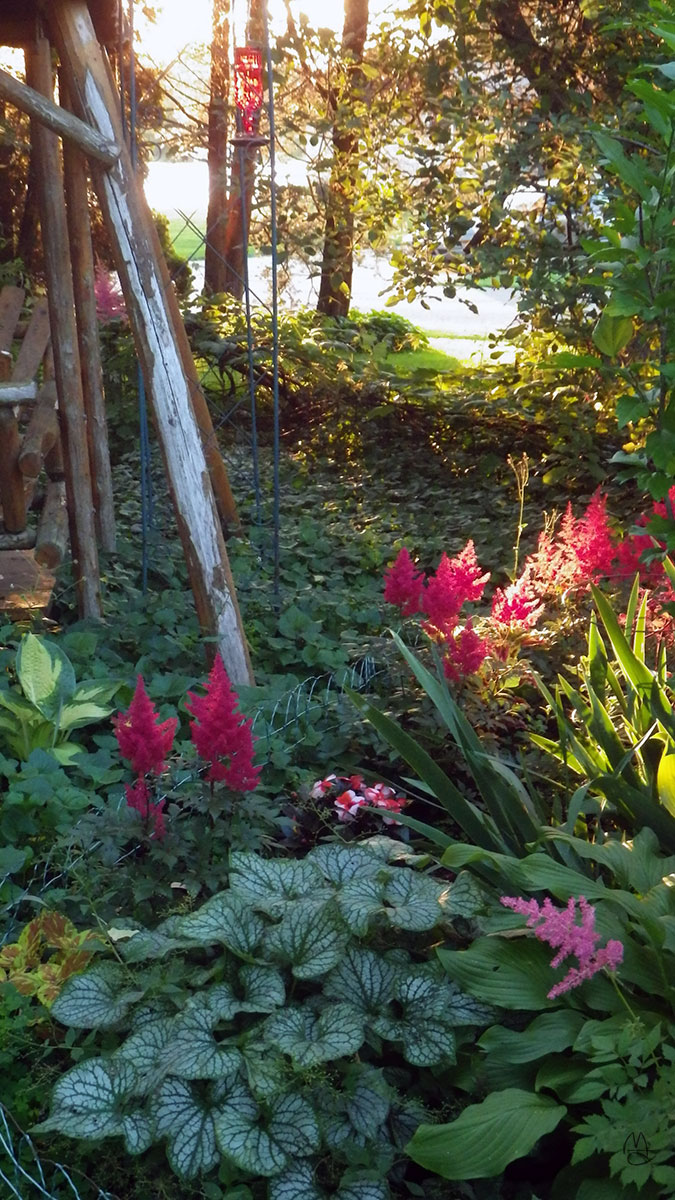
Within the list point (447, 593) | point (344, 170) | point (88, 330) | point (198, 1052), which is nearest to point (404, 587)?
point (447, 593)

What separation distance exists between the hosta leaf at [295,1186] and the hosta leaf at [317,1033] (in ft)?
0.54

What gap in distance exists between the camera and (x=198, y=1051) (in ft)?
6.46

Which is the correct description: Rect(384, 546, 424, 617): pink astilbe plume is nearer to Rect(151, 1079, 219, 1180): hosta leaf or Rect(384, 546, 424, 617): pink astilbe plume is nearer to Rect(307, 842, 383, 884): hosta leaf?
Rect(307, 842, 383, 884): hosta leaf

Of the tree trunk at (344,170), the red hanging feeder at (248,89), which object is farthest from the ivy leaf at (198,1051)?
the tree trunk at (344,170)

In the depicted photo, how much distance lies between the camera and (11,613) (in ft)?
13.9

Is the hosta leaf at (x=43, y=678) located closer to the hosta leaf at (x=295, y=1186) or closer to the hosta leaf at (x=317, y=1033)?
the hosta leaf at (x=317, y=1033)

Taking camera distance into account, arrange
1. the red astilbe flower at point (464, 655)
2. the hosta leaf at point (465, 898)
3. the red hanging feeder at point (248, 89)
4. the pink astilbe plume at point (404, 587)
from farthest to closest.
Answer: the red hanging feeder at point (248, 89), the pink astilbe plume at point (404, 587), the red astilbe flower at point (464, 655), the hosta leaf at point (465, 898)

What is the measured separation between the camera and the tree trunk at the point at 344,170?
7.34m

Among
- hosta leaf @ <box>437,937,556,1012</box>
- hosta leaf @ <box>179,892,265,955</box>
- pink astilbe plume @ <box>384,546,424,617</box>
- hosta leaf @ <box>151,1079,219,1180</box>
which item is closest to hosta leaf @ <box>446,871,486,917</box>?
hosta leaf @ <box>437,937,556,1012</box>

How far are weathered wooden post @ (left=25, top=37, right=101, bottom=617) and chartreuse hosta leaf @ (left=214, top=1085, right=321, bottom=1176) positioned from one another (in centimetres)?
284

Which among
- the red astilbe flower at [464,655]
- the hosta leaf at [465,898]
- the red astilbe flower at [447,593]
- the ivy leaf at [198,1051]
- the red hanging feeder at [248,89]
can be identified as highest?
the red hanging feeder at [248,89]

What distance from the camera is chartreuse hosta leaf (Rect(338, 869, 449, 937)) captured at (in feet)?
7.14

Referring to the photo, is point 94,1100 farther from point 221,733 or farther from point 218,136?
point 218,136

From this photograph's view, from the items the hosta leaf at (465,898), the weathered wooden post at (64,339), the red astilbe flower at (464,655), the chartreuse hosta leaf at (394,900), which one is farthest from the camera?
the weathered wooden post at (64,339)
